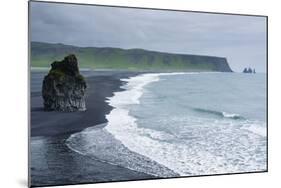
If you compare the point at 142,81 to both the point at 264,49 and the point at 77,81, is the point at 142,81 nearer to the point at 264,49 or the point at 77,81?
the point at 77,81

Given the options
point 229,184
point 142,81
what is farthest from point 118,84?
point 229,184

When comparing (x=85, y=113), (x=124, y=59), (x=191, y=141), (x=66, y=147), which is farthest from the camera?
(x=191, y=141)

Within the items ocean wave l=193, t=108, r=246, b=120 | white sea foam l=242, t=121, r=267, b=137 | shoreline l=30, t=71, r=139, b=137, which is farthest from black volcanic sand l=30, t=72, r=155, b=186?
white sea foam l=242, t=121, r=267, b=137

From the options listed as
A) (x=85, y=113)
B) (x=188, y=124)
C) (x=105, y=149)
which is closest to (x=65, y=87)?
(x=85, y=113)

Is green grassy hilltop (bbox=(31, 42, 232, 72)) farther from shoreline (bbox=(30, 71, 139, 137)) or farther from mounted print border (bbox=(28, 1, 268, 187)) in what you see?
shoreline (bbox=(30, 71, 139, 137))

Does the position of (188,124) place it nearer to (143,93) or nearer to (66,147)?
(143,93)

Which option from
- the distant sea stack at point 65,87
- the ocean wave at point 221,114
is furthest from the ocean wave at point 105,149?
the ocean wave at point 221,114
